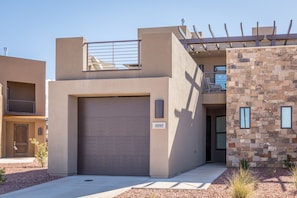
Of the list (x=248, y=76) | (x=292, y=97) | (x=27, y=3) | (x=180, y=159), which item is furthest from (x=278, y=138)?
(x=27, y=3)

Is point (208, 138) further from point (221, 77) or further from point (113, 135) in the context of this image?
point (113, 135)

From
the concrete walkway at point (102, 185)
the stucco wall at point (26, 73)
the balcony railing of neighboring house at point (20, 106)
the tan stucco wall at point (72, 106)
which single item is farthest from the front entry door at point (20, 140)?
the concrete walkway at point (102, 185)

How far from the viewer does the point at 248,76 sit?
54.0ft

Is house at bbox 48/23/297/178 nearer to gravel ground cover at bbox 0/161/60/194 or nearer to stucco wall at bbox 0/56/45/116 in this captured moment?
gravel ground cover at bbox 0/161/60/194

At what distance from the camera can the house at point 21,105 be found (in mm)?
24500

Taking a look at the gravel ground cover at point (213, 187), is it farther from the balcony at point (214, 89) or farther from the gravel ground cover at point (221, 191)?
the balcony at point (214, 89)

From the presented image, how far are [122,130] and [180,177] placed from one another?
2.41 m

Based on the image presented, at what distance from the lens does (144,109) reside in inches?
517

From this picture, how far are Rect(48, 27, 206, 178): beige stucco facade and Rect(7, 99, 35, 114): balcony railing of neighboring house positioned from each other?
13398mm

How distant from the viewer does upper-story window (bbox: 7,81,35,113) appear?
84.4 ft

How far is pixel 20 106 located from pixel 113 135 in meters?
14.8

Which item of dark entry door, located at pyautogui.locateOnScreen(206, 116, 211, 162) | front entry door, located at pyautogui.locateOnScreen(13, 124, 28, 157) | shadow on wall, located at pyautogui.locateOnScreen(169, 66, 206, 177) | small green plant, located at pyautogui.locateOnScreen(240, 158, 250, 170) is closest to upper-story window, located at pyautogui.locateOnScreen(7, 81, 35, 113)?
front entry door, located at pyautogui.locateOnScreen(13, 124, 28, 157)

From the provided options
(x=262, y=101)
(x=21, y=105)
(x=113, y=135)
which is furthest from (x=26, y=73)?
(x=262, y=101)

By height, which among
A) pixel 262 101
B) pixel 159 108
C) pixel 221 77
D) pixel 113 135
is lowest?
pixel 113 135
